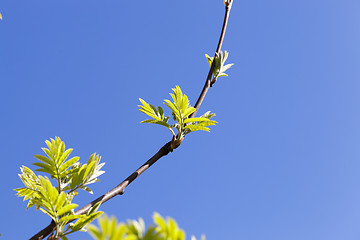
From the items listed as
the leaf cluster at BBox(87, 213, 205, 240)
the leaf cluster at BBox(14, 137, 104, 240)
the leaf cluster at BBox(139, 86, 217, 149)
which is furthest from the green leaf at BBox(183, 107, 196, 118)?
the leaf cluster at BBox(87, 213, 205, 240)

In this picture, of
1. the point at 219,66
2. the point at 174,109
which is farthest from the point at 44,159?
the point at 219,66

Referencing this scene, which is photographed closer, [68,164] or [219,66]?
[68,164]

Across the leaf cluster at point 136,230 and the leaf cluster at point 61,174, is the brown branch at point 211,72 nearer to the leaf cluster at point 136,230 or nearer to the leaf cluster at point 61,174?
the leaf cluster at point 61,174

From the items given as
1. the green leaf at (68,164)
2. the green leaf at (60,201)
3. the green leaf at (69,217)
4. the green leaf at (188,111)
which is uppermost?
the green leaf at (68,164)

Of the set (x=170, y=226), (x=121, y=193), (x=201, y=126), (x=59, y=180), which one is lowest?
(x=170, y=226)

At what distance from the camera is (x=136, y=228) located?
0.80 metres

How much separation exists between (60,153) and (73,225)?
14.3 inches

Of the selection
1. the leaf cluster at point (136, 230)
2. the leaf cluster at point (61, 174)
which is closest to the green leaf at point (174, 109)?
the leaf cluster at point (61, 174)

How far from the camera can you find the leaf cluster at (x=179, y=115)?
187cm

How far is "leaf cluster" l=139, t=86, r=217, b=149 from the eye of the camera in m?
1.87

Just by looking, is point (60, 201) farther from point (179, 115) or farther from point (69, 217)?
point (179, 115)

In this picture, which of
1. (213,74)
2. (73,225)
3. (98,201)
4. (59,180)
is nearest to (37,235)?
(73,225)

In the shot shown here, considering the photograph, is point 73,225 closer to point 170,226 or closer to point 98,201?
point 98,201

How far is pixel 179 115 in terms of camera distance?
6.30 feet
